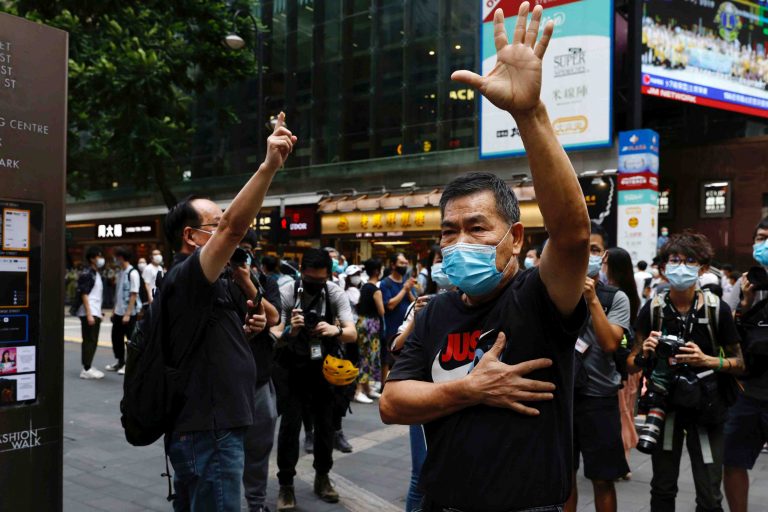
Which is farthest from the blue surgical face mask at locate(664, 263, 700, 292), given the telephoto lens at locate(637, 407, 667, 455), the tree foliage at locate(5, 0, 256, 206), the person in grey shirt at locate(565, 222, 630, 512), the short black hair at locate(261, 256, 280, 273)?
the tree foliage at locate(5, 0, 256, 206)

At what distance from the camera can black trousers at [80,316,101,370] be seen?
9.55 metres

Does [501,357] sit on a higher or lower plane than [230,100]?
lower

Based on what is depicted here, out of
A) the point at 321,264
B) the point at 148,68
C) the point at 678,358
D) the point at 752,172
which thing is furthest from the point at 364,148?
the point at 678,358

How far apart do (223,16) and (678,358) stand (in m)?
14.4

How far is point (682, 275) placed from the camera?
3.77 m

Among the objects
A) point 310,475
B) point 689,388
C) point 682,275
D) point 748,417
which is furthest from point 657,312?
point 310,475

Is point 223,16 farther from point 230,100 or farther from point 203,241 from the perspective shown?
point 203,241

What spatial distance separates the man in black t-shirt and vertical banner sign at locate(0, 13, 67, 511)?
2156 mm

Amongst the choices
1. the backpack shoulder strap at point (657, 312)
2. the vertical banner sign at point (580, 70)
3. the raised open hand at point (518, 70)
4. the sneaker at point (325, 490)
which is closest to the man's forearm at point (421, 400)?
the raised open hand at point (518, 70)

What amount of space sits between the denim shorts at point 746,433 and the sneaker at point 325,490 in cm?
262

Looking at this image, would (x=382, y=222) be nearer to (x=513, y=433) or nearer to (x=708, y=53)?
(x=708, y=53)

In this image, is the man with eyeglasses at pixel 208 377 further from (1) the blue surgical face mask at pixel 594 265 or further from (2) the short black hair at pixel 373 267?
(2) the short black hair at pixel 373 267

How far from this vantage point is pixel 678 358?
11.6 feet

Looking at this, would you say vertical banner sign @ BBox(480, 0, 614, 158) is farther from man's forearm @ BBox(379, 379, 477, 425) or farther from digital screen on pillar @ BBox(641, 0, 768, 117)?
man's forearm @ BBox(379, 379, 477, 425)
